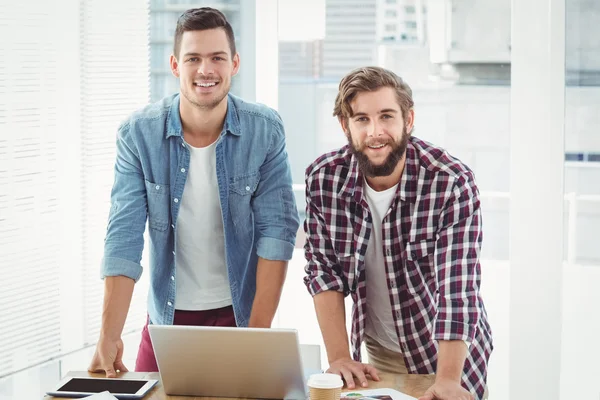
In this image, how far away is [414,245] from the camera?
248cm

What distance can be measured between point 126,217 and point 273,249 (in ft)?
1.53

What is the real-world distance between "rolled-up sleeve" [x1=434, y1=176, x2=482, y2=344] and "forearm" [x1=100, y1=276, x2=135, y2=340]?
35.6 inches

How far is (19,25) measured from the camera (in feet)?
12.0

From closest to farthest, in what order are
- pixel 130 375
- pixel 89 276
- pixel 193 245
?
pixel 130 375, pixel 193 245, pixel 89 276

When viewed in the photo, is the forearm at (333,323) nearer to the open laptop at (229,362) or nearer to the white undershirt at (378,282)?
the white undershirt at (378,282)

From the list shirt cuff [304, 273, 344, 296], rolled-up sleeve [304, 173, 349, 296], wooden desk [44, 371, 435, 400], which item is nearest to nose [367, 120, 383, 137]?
rolled-up sleeve [304, 173, 349, 296]

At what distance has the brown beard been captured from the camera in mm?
2455

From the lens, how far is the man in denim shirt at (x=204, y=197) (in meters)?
2.68

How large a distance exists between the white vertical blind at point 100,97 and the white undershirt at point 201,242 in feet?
4.66

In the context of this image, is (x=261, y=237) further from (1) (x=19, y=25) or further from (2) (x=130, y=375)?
(1) (x=19, y=25)

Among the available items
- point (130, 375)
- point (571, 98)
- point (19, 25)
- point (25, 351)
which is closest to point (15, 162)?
point (19, 25)

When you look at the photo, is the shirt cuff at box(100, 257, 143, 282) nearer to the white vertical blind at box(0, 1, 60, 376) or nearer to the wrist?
the wrist

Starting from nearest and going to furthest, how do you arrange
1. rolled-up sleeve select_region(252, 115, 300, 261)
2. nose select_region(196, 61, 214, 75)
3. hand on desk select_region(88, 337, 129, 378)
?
hand on desk select_region(88, 337, 129, 378) < nose select_region(196, 61, 214, 75) < rolled-up sleeve select_region(252, 115, 300, 261)

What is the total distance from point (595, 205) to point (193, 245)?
1.79 m
